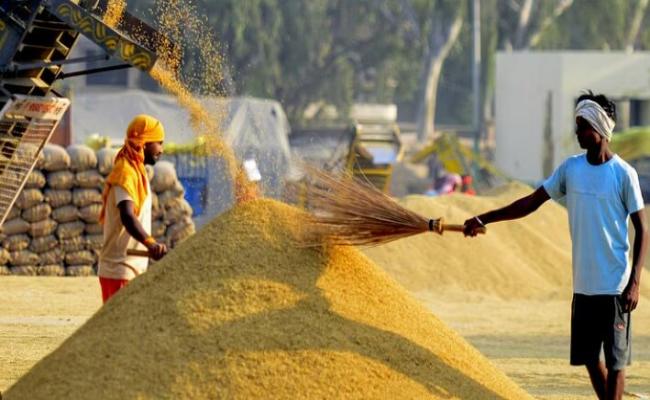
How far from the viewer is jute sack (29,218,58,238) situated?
50.9 feet

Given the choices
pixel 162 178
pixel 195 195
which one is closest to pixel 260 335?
pixel 162 178

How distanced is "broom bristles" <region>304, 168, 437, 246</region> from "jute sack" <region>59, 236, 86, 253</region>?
376 inches

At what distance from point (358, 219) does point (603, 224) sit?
3.60 ft

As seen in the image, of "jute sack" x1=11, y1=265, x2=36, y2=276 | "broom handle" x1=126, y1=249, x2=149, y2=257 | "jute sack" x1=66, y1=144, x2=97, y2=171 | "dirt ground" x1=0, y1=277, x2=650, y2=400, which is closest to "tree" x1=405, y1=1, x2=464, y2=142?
"dirt ground" x1=0, y1=277, x2=650, y2=400

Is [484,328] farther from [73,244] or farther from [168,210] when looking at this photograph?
[73,244]

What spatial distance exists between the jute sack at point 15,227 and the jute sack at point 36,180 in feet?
1.28

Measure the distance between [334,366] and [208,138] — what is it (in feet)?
8.84

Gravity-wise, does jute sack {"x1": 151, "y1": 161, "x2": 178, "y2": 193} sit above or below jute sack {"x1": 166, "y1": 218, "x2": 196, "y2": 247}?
above

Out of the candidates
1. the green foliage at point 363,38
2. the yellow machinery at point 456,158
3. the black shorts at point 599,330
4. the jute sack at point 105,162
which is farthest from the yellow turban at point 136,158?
the green foliage at point 363,38

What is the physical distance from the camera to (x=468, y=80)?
2461 inches

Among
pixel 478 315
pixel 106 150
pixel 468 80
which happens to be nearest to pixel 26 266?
pixel 106 150

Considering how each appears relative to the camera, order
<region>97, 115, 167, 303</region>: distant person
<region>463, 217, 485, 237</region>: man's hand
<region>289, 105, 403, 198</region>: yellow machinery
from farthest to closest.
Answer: <region>289, 105, 403, 198</region>: yellow machinery, <region>97, 115, 167, 303</region>: distant person, <region>463, 217, 485, 237</region>: man's hand

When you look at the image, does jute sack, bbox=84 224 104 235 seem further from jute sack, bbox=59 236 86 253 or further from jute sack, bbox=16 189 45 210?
jute sack, bbox=16 189 45 210

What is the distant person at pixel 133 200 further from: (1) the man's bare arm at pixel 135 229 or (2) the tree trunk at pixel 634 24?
(2) the tree trunk at pixel 634 24
